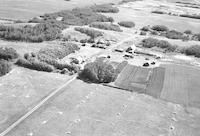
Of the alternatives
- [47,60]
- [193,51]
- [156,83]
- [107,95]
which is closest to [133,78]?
[156,83]

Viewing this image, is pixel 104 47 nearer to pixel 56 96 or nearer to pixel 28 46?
pixel 28 46

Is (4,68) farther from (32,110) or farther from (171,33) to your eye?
(171,33)

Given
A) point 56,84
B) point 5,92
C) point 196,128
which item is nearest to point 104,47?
point 56,84

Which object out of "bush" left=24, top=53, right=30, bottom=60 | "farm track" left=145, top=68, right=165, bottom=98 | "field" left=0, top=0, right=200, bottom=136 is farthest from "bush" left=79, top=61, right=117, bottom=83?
"bush" left=24, top=53, right=30, bottom=60

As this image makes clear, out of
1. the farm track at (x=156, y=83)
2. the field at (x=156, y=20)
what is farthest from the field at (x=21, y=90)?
the field at (x=156, y=20)

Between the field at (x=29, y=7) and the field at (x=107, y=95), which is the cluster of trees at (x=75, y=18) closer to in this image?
the field at (x=29, y=7)
